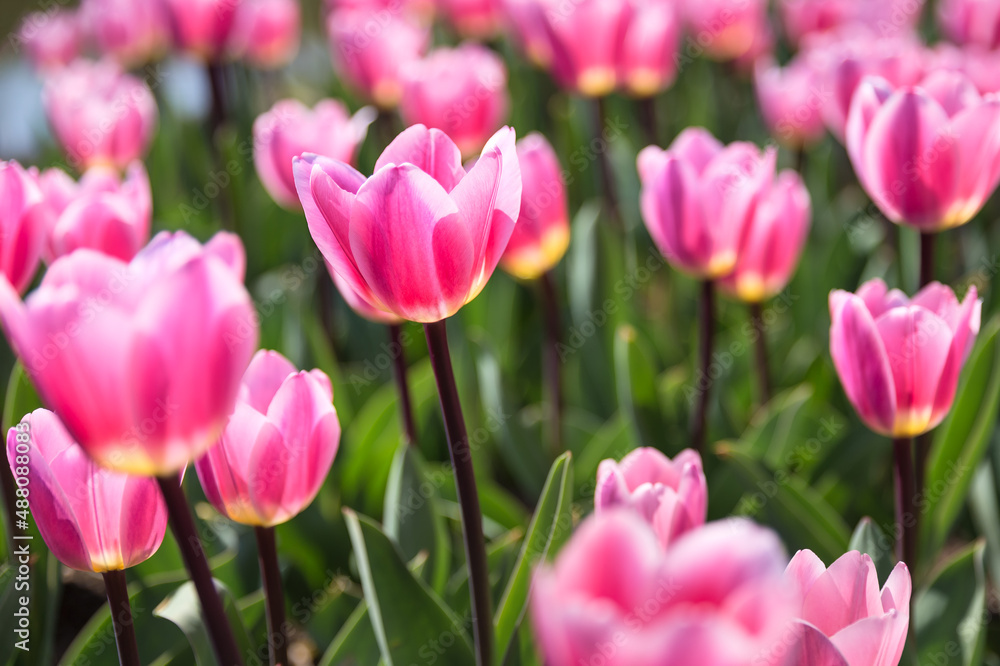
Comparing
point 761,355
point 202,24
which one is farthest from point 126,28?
point 761,355

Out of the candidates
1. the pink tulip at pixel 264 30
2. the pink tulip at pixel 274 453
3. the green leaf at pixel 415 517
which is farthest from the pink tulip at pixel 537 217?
the pink tulip at pixel 264 30

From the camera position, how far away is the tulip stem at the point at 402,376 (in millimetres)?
925

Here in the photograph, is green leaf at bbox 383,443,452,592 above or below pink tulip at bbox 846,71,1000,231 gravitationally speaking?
below

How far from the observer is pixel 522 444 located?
1.23 meters

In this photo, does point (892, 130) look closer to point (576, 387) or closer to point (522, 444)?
point (522, 444)

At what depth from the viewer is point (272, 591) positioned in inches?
27.1

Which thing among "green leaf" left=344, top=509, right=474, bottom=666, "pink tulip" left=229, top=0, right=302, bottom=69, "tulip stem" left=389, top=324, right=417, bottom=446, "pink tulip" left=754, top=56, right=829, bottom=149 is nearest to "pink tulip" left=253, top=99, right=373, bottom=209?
"tulip stem" left=389, top=324, right=417, bottom=446

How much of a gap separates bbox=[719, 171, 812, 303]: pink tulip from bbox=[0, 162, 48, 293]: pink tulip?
0.71m

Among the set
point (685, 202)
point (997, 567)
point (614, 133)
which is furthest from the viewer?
point (614, 133)

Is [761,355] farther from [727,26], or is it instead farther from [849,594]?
[727,26]

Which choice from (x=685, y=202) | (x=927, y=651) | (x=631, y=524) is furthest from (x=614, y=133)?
(x=631, y=524)

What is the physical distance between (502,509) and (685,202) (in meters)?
0.44

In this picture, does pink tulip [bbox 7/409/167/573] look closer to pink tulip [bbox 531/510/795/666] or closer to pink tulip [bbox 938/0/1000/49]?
pink tulip [bbox 531/510/795/666]

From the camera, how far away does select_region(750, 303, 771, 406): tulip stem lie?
1.18 metres
